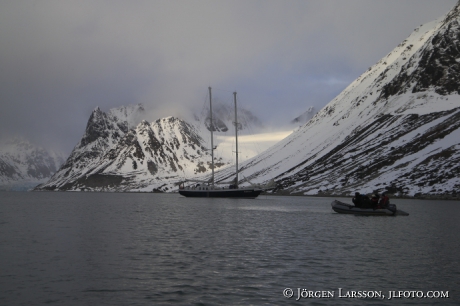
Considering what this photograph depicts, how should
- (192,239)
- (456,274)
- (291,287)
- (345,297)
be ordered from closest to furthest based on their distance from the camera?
(345,297)
(291,287)
(456,274)
(192,239)

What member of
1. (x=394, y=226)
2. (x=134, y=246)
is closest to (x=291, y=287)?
(x=134, y=246)

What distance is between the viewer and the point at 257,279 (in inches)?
1280

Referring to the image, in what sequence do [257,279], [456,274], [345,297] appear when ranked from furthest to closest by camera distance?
[456,274], [257,279], [345,297]

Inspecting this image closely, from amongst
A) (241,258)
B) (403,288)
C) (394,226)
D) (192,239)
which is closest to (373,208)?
(394,226)

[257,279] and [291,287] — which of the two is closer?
[291,287]

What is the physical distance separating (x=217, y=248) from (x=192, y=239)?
734 cm

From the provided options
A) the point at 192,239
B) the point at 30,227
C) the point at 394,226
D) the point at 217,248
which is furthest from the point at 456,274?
the point at 30,227

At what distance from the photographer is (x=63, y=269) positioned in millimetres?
35375

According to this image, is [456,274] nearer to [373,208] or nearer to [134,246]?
[134,246]

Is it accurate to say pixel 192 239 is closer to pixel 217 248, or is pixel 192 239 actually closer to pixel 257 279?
pixel 217 248

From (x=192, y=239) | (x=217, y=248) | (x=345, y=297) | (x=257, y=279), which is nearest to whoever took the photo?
(x=345, y=297)

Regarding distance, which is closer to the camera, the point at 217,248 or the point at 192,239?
the point at 217,248

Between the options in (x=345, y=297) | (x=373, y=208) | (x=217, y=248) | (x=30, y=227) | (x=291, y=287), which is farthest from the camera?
(x=373, y=208)

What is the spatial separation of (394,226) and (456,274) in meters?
38.1
